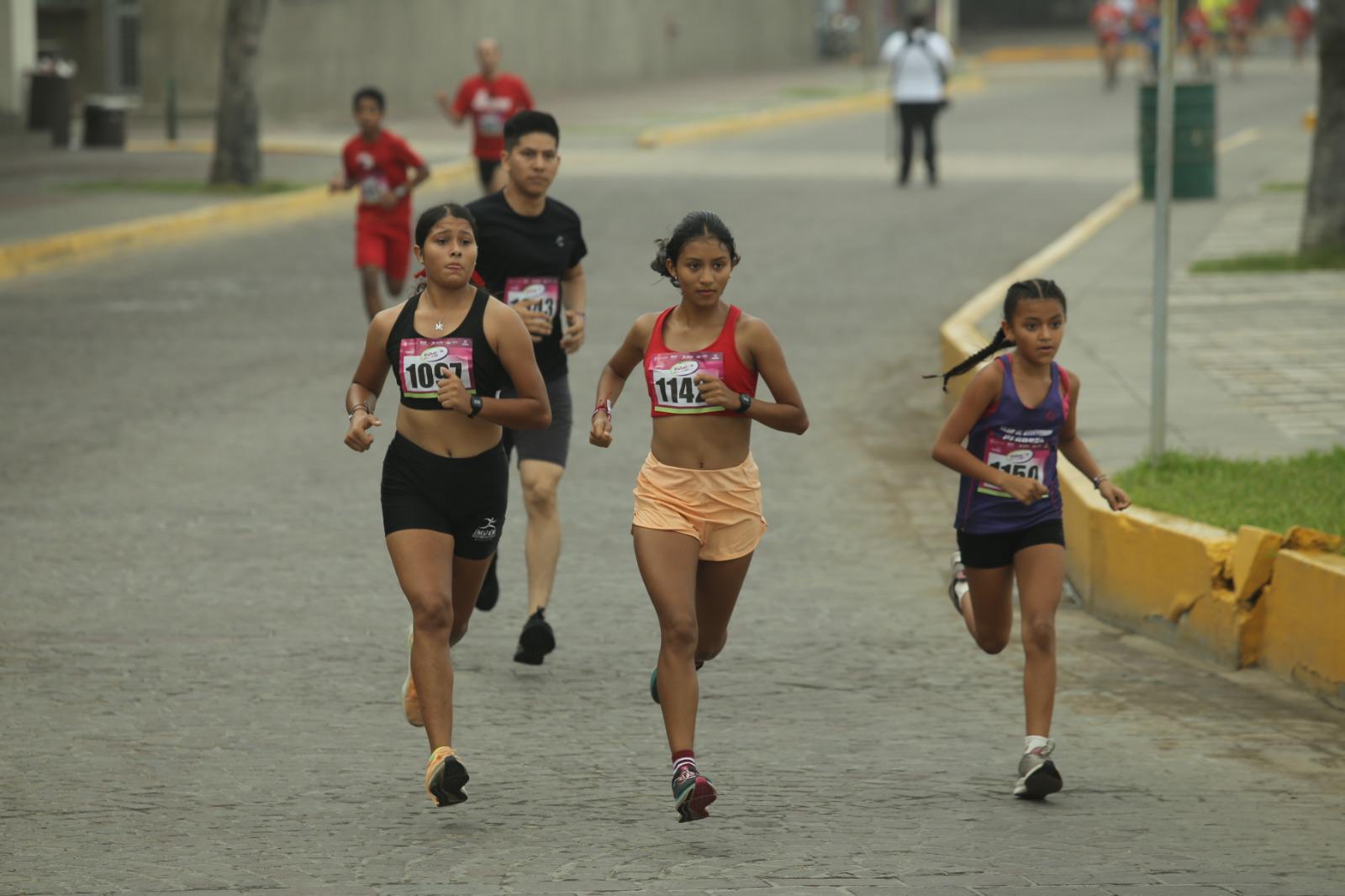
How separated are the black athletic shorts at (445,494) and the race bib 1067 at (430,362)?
0.56ft

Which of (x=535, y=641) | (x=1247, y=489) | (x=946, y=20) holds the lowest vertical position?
(x=535, y=641)

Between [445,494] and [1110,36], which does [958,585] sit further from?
[1110,36]

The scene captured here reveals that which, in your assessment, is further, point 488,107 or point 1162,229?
point 488,107

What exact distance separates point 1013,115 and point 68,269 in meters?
25.0

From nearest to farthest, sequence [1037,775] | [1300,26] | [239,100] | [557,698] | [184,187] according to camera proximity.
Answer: [1037,775], [557,698], [184,187], [239,100], [1300,26]

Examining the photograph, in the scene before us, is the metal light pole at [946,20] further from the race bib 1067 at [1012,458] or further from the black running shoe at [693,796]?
the black running shoe at [693,796]

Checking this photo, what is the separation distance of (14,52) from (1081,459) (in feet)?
93.2

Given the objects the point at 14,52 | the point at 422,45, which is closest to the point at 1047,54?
the point at 422,45

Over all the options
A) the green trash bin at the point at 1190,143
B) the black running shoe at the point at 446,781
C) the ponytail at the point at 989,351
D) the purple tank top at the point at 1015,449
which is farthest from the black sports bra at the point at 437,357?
the green trash bin at the point at 1190,143

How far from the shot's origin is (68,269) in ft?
63.3

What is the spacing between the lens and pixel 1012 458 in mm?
6633

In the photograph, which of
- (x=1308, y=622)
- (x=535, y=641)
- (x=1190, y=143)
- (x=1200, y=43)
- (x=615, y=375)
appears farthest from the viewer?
(x=1200, y=43)

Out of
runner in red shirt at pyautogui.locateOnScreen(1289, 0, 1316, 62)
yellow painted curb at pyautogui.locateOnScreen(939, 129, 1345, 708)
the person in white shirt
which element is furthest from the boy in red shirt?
runner in red shirt at pyautogui.locateOnScreen(1289, 0, 1316, 62)

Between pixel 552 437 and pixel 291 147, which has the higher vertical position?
pixel 291 147
